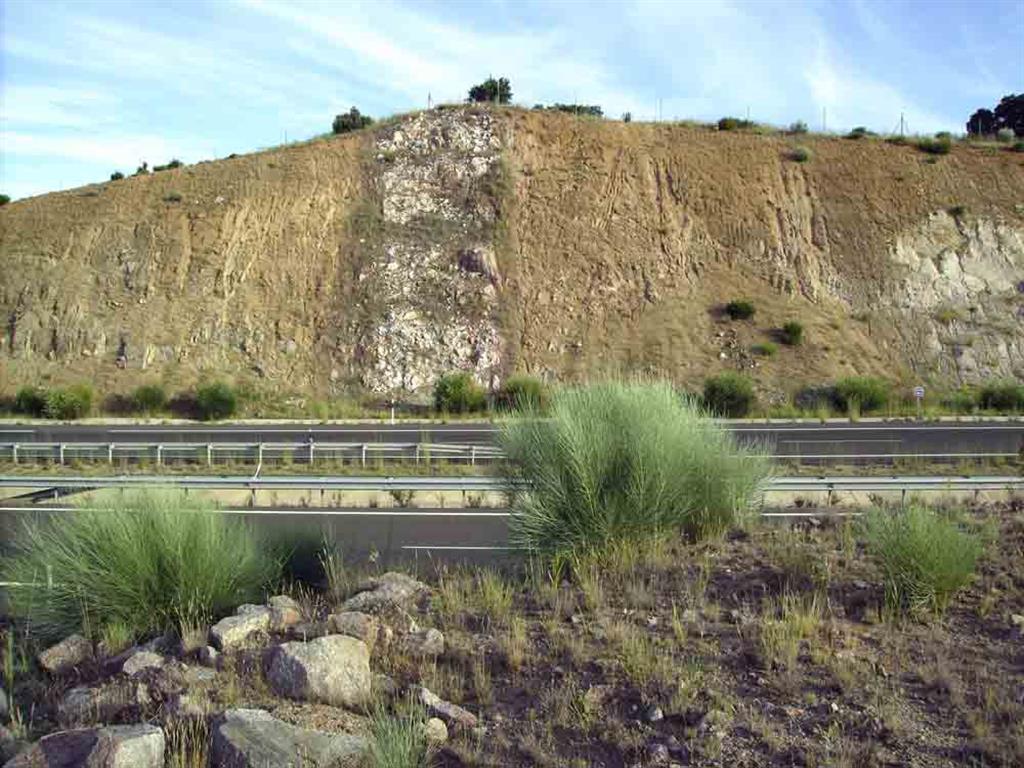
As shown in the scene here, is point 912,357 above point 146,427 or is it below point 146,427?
above

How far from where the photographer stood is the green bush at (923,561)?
22.5ft

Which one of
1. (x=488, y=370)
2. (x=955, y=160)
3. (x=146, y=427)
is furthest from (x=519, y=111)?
(x=146, y=427)

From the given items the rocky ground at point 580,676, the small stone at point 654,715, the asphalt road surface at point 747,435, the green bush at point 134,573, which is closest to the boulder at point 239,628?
the rocky ground at point 580,676

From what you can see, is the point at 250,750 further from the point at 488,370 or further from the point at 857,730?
the point at 488,370

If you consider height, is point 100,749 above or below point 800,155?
below

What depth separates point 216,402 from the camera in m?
35.6

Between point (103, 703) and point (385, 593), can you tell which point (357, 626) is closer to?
point (385, 593)

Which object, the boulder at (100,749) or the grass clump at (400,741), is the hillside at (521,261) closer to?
the grass clump at (400,741)

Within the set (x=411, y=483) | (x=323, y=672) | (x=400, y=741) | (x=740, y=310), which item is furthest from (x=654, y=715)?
(x=740, y=310)

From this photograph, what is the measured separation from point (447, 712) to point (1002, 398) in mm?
33779

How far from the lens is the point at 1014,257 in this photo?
4375 cm

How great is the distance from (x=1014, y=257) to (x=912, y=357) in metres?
7.76

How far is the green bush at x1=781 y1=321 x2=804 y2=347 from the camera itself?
3947cm

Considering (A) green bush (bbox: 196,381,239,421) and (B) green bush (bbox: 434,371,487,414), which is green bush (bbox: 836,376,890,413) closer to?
(B) green bush (bbox: 434,371,487,414)
